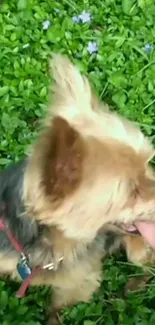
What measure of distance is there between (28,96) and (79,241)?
103cm

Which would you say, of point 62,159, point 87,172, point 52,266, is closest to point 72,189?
point 87,172

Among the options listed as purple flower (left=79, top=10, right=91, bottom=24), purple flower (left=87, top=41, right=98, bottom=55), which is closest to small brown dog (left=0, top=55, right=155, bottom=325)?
purple flower (left=87, top=41, right=98, bottom=55)

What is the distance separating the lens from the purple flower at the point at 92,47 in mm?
3523

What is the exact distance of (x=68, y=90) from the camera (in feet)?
7.45

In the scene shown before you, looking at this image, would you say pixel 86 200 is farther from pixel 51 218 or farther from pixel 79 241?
pixel 79 241

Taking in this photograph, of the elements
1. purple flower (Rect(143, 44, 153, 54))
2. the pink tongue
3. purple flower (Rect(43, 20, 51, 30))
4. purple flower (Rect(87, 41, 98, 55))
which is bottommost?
the pink tongue

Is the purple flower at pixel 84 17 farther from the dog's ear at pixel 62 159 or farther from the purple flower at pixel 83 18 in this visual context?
the dog's ear at pixel 62 159

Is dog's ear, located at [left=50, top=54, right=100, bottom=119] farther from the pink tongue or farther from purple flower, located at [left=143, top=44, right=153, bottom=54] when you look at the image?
purple flower, located at [left=143, top=44, right=153, bottom=54]

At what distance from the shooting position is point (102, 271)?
2.98 meters

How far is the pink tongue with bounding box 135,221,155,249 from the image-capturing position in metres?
2.56

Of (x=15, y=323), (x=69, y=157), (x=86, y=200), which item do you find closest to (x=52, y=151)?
(x=69, y=157)

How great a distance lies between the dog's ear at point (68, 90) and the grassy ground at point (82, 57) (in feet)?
2.98

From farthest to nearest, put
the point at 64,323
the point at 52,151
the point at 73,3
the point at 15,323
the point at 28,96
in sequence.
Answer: the point at 73,3
the point at 28,96
the point at 64,323
the point at 15,323
the point at 52,151

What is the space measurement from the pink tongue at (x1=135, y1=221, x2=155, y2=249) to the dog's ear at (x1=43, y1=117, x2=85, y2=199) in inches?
19.5
